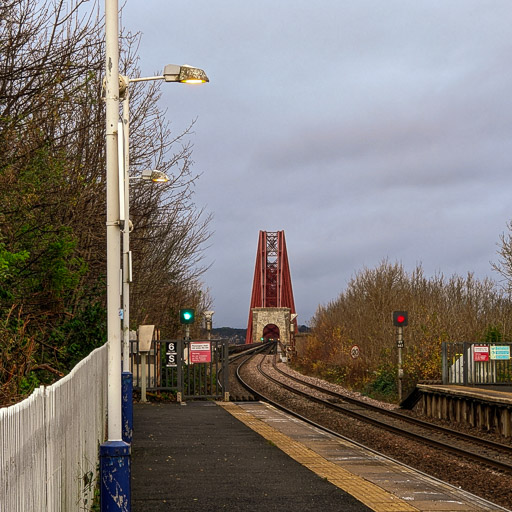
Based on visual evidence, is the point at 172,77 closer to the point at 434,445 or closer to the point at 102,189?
the point at 102,189

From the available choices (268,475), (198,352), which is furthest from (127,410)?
(198,352)

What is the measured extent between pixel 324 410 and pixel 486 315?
2213cm

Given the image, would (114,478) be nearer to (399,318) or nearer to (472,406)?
(472,406)

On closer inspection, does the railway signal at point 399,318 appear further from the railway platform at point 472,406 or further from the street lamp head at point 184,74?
the street lamp head at point 184,74

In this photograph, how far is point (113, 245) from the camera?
7.62m

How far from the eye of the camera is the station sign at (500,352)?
86.1 feet

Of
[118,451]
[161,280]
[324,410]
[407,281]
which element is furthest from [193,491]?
[407,281]

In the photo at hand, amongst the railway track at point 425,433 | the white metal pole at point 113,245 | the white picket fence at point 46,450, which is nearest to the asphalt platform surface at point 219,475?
the white picket fence at point 46,450

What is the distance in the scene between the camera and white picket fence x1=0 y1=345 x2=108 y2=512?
3873mm

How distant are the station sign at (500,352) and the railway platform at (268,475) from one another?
30.4 feet

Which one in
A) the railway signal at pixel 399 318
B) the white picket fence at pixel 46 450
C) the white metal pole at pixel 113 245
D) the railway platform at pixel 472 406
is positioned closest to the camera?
the white picket fence at pixel 46 450

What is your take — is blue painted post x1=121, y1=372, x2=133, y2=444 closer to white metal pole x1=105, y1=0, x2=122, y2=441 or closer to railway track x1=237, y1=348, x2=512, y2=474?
railway track x1=237, y1=348, x2=512, y2=474

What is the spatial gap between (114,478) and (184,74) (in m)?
5.62

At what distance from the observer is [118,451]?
7.12 metres
